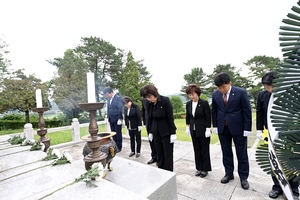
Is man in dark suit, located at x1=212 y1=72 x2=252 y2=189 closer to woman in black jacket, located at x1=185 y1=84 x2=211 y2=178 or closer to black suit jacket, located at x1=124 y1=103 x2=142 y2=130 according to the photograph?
woman in black jacket, located at x1=185 y1=84 x2=211 y2=178

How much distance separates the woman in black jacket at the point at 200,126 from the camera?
8.11 ft

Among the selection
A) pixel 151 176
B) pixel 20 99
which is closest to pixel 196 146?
pixel 151 176

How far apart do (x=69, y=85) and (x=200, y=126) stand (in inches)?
480

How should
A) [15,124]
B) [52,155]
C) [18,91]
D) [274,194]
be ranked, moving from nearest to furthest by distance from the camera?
[52,155] < [274,194] < [18,91] < [15,124]

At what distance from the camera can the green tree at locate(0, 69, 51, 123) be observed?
10.5 m

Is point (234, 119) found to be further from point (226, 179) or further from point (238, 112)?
point (226, 179)

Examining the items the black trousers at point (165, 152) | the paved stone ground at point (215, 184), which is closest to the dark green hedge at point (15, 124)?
the paved stone ground at point (215, 184)

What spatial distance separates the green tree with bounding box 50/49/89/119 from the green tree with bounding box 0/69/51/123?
1054 mm

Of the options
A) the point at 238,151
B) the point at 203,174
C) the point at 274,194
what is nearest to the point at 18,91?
the point at 203,174

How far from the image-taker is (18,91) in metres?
10.7

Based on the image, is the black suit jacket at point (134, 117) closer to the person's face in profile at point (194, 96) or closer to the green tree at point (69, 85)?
the person's face in profile at point (194, 96)

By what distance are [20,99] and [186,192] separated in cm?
1302

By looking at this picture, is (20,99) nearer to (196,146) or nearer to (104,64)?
(104,64)

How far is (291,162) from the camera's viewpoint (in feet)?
1.42
